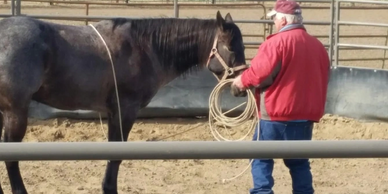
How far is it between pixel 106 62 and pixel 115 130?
58 centimetres

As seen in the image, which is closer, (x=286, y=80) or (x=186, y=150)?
(x=186, y=150)

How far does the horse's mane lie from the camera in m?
6.18

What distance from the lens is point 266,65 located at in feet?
14.7

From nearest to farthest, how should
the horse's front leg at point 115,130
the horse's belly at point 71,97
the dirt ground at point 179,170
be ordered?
the horse's belly at point 71,97 < the horse's front leg at point 115,130 < the dirt ground at point 179,170

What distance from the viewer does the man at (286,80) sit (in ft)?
14.8

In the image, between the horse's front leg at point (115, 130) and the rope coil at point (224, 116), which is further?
the horse's front leg at point (115, 130)

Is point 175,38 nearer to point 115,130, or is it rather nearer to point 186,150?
point 115,130

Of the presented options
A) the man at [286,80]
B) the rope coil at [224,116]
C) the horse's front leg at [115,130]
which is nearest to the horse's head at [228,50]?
the rope coil at [224,116]

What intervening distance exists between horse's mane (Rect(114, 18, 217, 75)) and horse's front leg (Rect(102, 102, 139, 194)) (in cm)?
51

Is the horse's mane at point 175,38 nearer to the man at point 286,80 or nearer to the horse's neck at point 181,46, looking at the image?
the horse's neck at point 181,46

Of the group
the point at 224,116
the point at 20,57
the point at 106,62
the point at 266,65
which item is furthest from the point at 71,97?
the point at 266,65

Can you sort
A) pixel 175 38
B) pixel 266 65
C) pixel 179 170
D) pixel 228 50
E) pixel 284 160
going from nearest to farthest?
pixel 266 65, pixel 284 160, pixel 228 50, pixel 175 38, pixel 179 170

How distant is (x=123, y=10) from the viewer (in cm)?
2397

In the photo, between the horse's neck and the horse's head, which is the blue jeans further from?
the horse's neck
